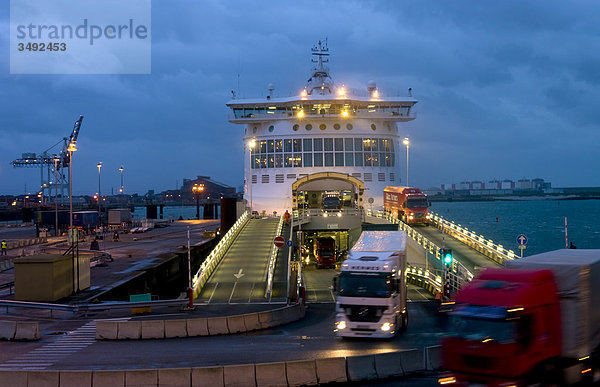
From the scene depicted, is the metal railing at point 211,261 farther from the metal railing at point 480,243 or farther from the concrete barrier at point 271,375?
the metal railing at point 480,243

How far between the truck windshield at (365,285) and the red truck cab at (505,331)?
6686 millimetres

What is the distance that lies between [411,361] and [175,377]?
6014 mm

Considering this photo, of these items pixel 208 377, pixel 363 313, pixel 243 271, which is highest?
pixel 363 313

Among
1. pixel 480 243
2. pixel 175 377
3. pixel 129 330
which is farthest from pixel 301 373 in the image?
pixel 480 243

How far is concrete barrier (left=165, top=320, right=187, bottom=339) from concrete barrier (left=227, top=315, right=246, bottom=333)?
5.42ft

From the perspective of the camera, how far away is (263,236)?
4062 cm

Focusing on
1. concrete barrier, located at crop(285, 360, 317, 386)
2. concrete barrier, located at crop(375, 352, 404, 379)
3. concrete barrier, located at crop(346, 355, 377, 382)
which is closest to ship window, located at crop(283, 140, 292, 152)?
concrete barrier, located at crop(375, 352, 404, 379)

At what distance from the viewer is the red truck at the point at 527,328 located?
11.2 metres

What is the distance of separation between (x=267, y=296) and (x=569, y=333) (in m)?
16.0

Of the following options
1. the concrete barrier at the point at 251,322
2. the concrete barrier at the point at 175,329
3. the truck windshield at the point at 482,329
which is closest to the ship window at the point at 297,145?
the concrete barrier at the point at 251,322

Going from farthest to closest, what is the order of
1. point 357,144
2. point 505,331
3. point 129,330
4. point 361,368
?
point 357,144, point 129,330, point 361,368, point 505,331

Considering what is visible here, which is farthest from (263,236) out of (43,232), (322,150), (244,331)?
(43,232)

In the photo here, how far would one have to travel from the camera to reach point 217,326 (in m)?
20.5

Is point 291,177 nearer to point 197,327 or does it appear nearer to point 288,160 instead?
point 288,160
